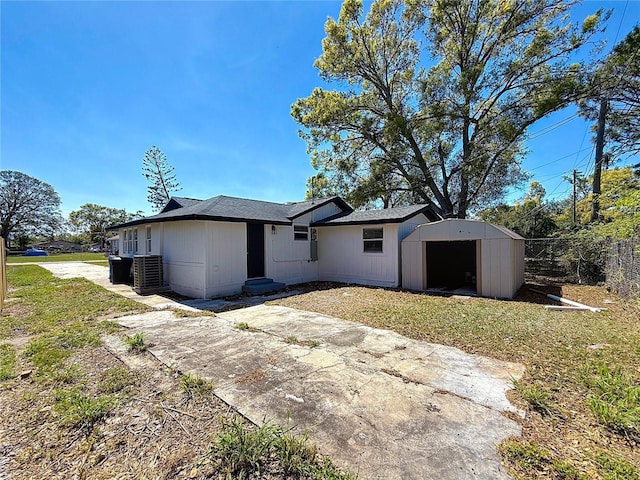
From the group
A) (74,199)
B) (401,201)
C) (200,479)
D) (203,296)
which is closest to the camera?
(200,479)

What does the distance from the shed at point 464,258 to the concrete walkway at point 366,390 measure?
487cm

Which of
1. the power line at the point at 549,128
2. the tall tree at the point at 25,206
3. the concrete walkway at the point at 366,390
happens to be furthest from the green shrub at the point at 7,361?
the tall tree at the point at 25,206

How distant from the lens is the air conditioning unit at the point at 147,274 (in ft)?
29.6

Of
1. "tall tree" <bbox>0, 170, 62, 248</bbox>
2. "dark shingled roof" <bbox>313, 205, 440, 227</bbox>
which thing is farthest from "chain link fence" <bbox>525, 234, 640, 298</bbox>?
"tall tree" <bbox>0, 170, 62, 248</bbox>

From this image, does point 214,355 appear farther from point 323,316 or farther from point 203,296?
point 203,296

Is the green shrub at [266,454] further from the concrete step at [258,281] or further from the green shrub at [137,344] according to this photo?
the concrete step at [258,281]

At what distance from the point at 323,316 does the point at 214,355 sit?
273cm

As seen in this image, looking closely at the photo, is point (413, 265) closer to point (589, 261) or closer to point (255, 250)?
point (255, 250)

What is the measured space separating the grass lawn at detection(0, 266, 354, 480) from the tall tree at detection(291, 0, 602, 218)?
14.4 m

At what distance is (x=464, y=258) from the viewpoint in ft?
36.3

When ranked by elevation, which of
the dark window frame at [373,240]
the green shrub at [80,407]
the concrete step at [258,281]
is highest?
the dark window frame at [373,240]

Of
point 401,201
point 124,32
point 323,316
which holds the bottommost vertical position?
point 323,316

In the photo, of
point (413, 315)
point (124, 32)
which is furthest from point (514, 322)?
point (124, 32)

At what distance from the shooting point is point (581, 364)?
3482 mm
